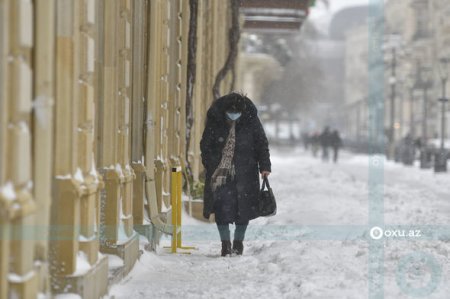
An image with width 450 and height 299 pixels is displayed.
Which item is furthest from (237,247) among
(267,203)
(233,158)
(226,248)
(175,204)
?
(233,158)

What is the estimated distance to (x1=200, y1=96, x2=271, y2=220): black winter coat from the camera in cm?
946

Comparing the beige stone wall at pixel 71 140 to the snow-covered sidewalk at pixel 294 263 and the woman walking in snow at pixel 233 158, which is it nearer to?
the snow-covered sidewalk at pixel 294 263

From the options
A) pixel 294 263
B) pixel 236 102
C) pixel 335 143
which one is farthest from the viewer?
pixel 335 143

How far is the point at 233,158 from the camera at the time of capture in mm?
9461

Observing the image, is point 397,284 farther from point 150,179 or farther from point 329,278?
point 150,179

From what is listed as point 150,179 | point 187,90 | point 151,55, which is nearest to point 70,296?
point 150,179

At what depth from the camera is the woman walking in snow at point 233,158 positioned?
9.44 metres

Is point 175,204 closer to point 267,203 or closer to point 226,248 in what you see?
point 226,248

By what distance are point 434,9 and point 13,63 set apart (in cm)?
7976

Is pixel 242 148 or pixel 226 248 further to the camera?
pixel 226 248

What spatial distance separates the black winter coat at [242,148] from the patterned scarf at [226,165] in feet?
0.14

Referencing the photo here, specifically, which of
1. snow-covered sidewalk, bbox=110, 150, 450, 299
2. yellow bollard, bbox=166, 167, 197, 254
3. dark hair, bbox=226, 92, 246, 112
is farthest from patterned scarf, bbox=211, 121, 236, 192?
snow-covered sidewalk, bbox=110, 150, 450, 299

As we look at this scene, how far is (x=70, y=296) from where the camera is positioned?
19.1 feet

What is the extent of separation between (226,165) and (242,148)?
9.1 inches
